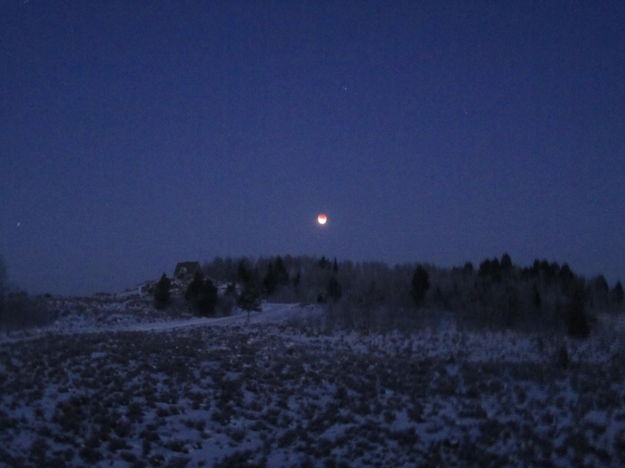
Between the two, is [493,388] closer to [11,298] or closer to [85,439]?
[85,439]

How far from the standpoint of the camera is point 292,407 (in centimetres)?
1515

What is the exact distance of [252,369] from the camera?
755 inches

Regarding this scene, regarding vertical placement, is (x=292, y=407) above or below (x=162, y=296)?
below

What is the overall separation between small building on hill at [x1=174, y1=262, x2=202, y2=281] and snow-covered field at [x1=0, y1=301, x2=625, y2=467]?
6703cm

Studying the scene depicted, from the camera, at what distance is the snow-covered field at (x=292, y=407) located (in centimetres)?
1124

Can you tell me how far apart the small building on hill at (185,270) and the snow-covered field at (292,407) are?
220 feet

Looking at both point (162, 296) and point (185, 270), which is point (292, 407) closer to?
point (162, 296)

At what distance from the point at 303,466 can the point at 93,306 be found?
46065mm

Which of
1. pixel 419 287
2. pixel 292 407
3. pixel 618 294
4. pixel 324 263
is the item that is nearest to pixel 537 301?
pixel 419 287

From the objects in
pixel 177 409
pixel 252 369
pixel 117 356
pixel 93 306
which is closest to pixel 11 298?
pixel 93 306

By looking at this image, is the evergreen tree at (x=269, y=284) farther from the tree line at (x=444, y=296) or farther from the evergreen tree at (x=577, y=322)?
the evergreen tree at (x=577, y=322)

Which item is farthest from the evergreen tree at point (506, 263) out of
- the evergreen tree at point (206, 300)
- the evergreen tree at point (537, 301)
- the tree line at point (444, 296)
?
the evergreen tree at point (206, 300)

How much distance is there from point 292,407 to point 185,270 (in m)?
82.5

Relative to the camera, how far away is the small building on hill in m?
90.0
